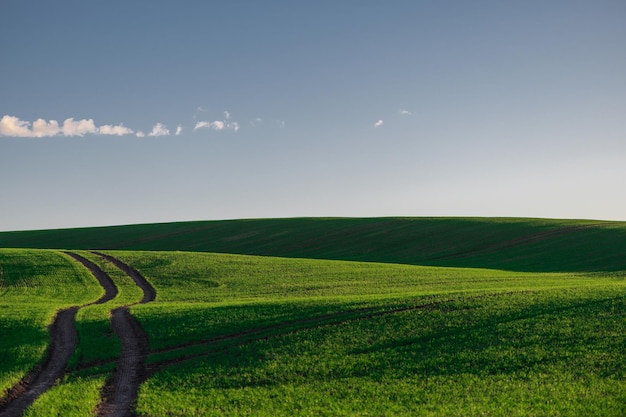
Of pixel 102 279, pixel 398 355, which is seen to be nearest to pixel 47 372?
pixel 398 355

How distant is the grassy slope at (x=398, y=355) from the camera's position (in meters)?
16.9

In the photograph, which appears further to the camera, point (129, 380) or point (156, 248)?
point (156, 248)

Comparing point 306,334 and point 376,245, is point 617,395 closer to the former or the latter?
point 306,334

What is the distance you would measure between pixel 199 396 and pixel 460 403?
906cm

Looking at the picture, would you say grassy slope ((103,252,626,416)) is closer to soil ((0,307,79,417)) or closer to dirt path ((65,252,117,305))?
soil ((0,307,79,417))

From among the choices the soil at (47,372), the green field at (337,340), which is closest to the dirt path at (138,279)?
the green field at (337,340)

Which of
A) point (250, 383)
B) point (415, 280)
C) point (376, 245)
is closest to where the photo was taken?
point (250, 383)

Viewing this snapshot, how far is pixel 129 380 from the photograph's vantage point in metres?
20.3

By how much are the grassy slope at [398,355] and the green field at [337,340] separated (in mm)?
73

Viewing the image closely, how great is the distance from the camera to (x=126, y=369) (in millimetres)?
21656

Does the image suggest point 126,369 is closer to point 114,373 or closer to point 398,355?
point 114,373

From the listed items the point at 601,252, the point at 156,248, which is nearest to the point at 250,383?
the point at 601,252

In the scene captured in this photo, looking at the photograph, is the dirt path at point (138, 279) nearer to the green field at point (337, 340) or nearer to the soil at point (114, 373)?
the green field at point (337, 340)

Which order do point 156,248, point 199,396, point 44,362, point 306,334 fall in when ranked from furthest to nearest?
point 156,248 → point 306,334 → point 44,362 → point 199,396
